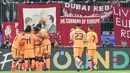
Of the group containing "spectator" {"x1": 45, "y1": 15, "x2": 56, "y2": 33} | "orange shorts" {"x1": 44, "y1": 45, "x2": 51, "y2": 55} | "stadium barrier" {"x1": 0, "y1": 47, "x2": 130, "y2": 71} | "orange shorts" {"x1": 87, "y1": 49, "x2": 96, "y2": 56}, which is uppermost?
"spectator" {"x1": 45, "y1": 15, "x2": 56, "y2": 33}

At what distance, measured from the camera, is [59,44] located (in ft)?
117

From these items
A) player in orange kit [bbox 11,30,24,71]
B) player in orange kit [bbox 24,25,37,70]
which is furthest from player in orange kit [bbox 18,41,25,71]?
player in orange kit [bbox 24,25,37,70]

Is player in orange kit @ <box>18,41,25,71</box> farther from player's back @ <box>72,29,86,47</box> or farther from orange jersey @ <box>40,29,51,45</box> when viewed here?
player's back @ <box>72,29,86,47</box>

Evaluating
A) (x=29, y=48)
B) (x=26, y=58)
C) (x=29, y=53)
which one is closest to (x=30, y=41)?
(x=29, y=48)

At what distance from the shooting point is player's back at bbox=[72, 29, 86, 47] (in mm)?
33688

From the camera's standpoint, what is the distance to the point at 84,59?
3606cm

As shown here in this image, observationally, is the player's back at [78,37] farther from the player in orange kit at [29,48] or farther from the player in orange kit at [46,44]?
the player in orange kit at [29,48]

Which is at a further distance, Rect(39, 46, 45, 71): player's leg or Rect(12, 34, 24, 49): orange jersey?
Rect(39, 46, 45, 71): player's leg

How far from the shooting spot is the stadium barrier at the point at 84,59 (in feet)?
118

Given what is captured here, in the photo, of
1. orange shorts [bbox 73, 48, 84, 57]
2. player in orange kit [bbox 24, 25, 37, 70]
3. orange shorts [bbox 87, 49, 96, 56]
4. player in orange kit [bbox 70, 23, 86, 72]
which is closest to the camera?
player in orange kit [bbox 24, 25, 37, 70]

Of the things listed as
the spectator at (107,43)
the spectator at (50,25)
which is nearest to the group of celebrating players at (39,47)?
the spectator at (50,25)

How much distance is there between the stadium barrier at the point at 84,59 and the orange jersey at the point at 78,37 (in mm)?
1940

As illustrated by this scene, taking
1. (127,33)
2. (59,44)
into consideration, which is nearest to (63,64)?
(59,44)

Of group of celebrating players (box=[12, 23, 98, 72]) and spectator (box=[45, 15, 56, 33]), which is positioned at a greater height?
spectator (box=[45, 15, 56, 33])
